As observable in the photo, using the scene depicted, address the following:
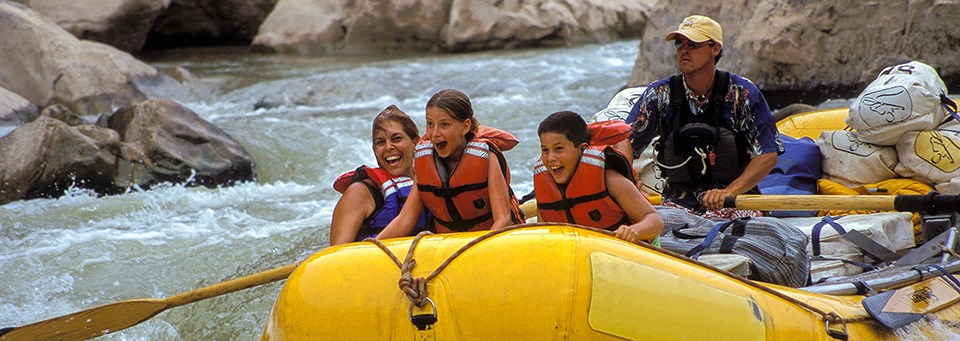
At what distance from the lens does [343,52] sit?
1434 cm

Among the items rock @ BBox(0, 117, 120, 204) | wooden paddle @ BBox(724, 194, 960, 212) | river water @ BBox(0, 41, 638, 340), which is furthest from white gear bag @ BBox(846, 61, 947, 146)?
rock @ BBox(0, 117, 120, 204)

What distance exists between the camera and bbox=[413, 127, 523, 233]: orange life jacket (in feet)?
10.7

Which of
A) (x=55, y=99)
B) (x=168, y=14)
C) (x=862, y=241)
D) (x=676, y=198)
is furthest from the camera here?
(x=168, y=14)

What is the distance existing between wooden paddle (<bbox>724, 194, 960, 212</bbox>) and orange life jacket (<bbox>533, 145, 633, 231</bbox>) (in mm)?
630

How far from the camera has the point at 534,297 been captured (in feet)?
8.49

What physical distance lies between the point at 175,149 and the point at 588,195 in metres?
4.58

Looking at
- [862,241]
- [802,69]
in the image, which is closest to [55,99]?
[802,69]

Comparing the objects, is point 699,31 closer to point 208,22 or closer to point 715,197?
point 715,197

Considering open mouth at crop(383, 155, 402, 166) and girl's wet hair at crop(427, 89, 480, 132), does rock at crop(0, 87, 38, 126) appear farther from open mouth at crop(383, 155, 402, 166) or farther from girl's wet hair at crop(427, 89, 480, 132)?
girl's wet hair at crop(427, 89, 480, 132)

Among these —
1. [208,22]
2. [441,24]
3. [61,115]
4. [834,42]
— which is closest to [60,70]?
[61,115]

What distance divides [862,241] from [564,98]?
6.47 metres

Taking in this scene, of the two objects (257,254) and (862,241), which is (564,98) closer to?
(257,254)

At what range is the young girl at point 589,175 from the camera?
10.2ft

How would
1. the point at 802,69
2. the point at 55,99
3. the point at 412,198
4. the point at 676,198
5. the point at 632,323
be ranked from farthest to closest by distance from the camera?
the point at 55,99 → the point at 802,69 → the point at 676,198 → the point at 412,198 → the point at 632,323
